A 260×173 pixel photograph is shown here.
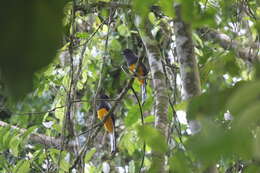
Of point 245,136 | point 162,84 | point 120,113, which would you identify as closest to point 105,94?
point 120,113

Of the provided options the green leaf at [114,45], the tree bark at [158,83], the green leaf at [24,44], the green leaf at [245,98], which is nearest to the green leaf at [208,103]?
the green leaf at [245,98]

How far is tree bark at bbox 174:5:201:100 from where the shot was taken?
4.42ft

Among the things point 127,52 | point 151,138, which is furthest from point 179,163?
point 127,52

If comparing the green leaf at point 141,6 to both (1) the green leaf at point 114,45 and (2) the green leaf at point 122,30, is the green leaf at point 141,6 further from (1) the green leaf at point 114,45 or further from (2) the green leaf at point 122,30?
(1) the green leaf at point 114,45

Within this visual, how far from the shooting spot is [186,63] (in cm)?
141

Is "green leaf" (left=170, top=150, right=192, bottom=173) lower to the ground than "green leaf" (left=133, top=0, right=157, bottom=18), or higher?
lower

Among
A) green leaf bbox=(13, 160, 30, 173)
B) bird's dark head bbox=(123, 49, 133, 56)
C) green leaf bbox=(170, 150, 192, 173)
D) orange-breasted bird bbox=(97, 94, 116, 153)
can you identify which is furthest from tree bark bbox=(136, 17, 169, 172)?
bird's dark head bbox=(123, 49, 133, 56)

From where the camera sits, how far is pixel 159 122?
184cm

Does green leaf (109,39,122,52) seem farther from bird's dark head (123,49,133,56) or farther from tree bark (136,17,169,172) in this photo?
tree bark (136,17,169,172)

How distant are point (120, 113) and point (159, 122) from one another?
3387 mm

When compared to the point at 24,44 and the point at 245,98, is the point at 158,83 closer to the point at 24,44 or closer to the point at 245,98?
the point at 245,98

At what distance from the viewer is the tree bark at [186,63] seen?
4.42ft

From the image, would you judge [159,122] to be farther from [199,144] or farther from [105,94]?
[105,94]

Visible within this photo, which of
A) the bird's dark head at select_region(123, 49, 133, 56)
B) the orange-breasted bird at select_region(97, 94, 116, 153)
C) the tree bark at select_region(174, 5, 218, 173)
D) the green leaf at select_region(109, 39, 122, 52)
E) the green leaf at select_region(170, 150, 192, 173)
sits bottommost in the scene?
the green leaf at select_region(170, 150, 192, 173)
